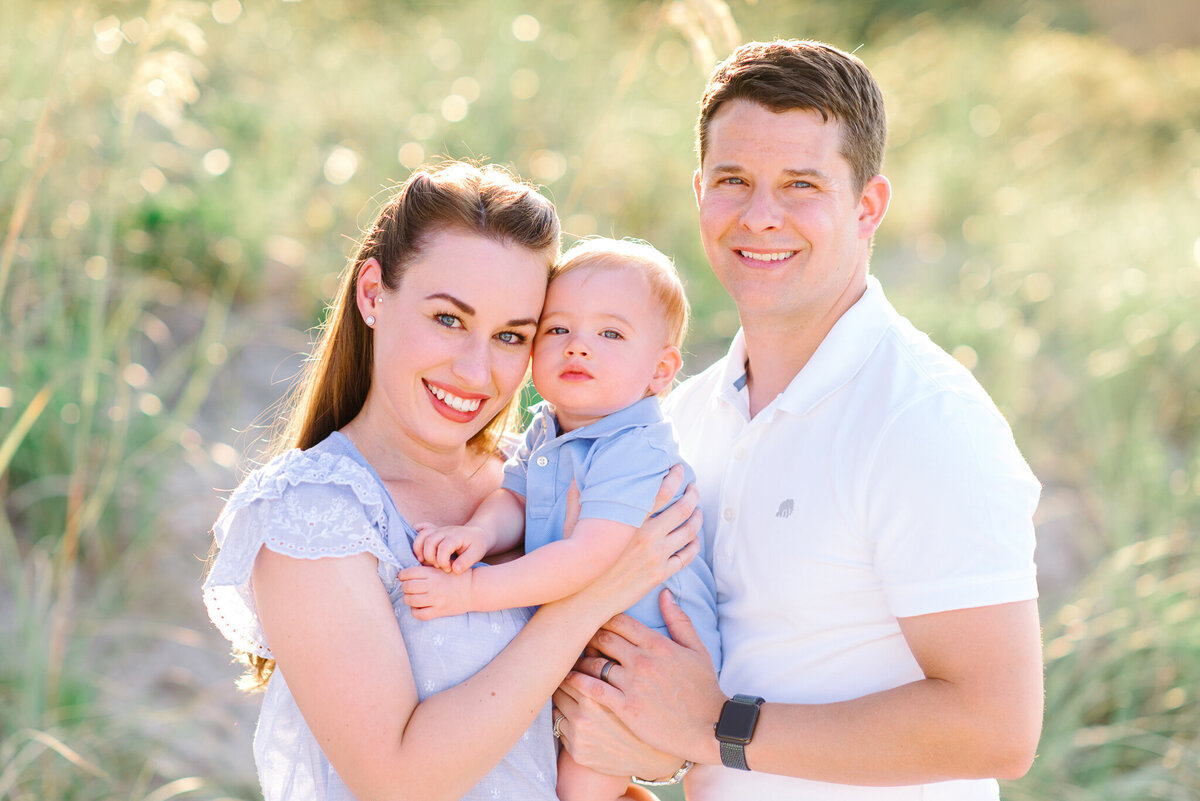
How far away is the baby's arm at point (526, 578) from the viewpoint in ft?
7.54

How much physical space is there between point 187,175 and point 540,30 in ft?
11.4

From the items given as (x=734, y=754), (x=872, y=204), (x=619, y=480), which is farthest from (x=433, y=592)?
(x=872, y=204)

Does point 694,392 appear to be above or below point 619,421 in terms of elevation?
above

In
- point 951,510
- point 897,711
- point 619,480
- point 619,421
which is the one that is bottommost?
point 897,711

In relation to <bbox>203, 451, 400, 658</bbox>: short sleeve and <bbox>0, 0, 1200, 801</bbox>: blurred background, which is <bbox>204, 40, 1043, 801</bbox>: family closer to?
<bbox>203, 451, 400, 658</bbox>: short sleeve

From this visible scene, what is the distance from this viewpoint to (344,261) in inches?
248

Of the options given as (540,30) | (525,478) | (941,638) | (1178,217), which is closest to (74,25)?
(525,478)

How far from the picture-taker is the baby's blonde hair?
2.77 m

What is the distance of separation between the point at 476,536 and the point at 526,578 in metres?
0.15

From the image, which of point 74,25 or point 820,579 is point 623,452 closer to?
point 820,579

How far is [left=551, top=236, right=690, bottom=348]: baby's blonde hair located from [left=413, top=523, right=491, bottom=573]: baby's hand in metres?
0.77

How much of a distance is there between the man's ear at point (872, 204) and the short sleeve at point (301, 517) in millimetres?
1430

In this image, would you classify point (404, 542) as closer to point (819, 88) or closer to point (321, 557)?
point (321, 557)

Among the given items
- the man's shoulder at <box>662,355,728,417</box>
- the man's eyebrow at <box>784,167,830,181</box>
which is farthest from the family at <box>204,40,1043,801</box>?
the man's shoulder at <box>662,355,728,417</box>
